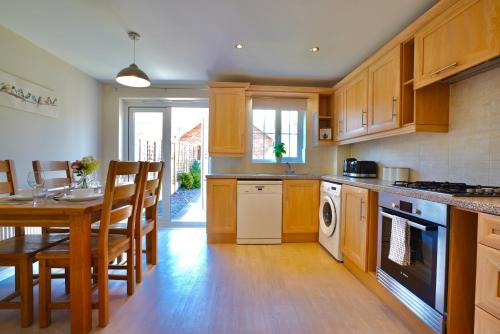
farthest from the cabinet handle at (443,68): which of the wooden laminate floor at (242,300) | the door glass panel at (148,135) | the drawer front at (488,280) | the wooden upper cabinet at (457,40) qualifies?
the door glass panel at (148,135)

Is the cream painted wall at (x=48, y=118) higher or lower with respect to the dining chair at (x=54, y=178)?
higher

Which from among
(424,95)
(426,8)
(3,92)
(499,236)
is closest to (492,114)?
(424,95)

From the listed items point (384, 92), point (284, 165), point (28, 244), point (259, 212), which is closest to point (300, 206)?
point (259, 212)

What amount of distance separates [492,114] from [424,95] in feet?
1.49

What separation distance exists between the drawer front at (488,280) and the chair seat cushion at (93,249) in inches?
80.1

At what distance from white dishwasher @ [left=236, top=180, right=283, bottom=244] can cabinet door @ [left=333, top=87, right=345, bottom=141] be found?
3.54 ft

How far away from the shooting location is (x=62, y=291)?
200 cm

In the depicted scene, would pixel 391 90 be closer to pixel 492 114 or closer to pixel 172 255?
pixel 492 114

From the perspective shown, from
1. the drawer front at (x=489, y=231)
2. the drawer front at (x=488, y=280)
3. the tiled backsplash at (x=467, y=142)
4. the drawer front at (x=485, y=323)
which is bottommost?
the drawer front at (x=485, y=323)

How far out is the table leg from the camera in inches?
56.5

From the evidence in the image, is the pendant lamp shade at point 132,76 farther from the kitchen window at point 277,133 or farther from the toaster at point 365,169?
the toaster at point 365,169

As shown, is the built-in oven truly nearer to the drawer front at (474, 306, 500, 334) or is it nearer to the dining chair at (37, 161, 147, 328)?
the drawer front at (474, 306, 500, 334)

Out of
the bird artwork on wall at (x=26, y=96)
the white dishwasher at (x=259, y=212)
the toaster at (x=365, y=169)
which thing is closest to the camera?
the bird artwork on wall at (x=26, y=96)

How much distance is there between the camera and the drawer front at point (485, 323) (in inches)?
39.4
